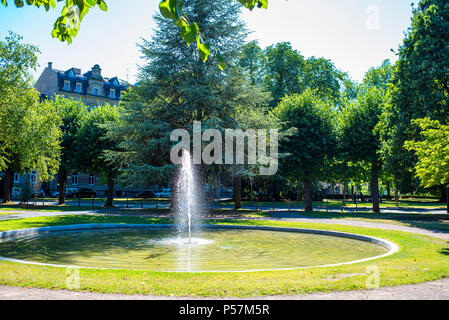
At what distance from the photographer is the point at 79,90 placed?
6925 cm

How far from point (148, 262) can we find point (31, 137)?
17.8m

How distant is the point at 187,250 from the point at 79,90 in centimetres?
6472

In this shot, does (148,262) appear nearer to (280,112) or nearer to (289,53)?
(280,112)

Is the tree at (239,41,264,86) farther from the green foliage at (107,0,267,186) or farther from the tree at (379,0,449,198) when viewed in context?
the tree at (379,0,449,198)

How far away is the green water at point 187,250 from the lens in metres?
10.0

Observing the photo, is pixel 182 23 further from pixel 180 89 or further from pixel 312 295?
pixel 180 89

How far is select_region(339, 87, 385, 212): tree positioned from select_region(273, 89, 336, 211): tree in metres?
1.29

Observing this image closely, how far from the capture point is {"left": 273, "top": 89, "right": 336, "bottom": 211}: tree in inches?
1287

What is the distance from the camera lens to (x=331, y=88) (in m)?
53.7

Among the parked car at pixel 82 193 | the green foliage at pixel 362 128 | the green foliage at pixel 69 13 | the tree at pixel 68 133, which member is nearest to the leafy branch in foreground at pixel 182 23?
the green foliage at pixel 69 13

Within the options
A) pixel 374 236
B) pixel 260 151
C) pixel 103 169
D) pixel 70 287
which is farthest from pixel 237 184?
pixel 70 287

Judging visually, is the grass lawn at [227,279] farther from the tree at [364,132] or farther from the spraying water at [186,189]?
the tree at [364,132]

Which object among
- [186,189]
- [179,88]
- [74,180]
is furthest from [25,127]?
[74,180]

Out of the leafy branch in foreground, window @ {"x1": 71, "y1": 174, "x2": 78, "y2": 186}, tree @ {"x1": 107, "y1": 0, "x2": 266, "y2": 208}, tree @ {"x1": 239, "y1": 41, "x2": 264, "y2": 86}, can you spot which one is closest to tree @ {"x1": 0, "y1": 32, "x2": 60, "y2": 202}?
tree @ {"x1": 107, "y1": 0, "x2": 266, "y2": 208}
